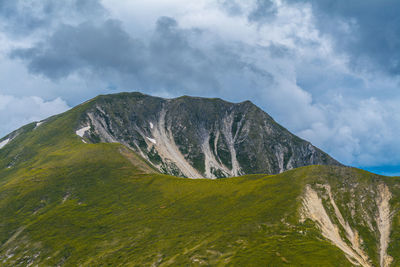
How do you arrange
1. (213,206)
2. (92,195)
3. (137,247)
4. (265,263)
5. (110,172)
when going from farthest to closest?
1. (110,172)
2. (92,195)
3. (213,206)
4. (137,247)
5. (265,263)

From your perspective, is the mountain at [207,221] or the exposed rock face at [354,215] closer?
the mountain at [207,221]

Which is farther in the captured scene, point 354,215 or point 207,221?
point 207,221

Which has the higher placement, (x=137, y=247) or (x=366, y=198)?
(x=366, y=198)

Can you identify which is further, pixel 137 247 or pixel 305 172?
pixel 305 172

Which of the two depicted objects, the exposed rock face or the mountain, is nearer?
the mountain

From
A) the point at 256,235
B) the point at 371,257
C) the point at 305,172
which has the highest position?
the point at 305,172

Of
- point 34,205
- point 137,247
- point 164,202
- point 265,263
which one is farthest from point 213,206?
point 34,205

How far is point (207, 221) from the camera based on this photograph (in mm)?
130000

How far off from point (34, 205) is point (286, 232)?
12988cm

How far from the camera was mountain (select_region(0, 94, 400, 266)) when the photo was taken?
103250 millimetres

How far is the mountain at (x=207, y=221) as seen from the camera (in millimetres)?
103250

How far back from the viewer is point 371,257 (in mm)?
104688

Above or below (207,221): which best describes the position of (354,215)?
below

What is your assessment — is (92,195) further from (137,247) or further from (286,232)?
(286,232)
